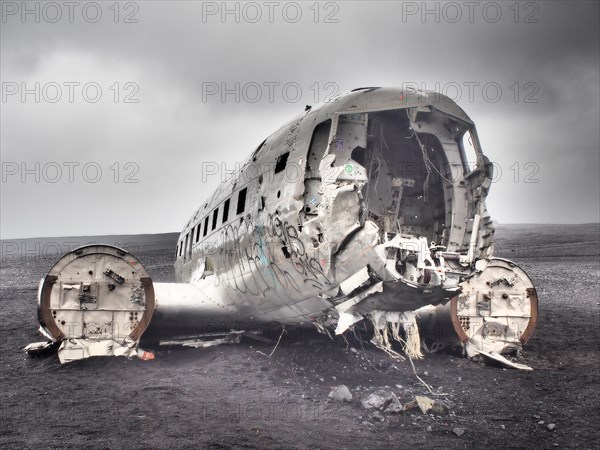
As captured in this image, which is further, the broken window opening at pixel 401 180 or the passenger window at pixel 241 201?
the passenger window at pixel 241 201

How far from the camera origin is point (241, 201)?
9016mm

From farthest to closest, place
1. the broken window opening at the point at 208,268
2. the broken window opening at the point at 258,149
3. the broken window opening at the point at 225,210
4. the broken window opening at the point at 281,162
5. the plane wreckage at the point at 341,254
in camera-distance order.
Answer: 1. the broken window opening at the point at 208,268
2. the broken window opening at the point at 225,210
3. the broken window opening at the point at 258,149
4. the broken window opening at the point at 281,162
5. the plane wreckage at the point at 341,254

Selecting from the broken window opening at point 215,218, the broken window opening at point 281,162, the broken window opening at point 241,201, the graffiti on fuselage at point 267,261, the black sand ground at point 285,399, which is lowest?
the black sand ground at point 285,399

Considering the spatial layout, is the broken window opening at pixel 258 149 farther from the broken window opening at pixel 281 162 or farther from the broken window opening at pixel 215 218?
the broken window opening at pixel 215 218

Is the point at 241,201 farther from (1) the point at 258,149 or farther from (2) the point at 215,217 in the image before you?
(2) the point at 215,217

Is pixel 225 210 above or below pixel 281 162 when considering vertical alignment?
below

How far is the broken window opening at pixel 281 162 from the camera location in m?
7.33

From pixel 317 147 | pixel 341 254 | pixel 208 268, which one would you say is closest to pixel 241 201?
pixel 208 268

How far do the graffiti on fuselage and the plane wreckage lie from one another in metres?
0.03

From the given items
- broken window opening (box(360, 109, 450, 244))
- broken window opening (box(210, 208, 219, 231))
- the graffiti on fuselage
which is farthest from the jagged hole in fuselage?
broken window opening (box(210, 208, 219, 231))

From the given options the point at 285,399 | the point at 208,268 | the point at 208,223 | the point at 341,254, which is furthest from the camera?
the point at 208,223

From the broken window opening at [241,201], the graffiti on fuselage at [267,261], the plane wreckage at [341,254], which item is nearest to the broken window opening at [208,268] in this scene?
the plane wreckage at [341,254]

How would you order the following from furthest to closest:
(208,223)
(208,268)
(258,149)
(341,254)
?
(208,223) < (208,268) < (258,149) < (341,254)

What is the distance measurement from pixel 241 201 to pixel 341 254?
11.5ft
